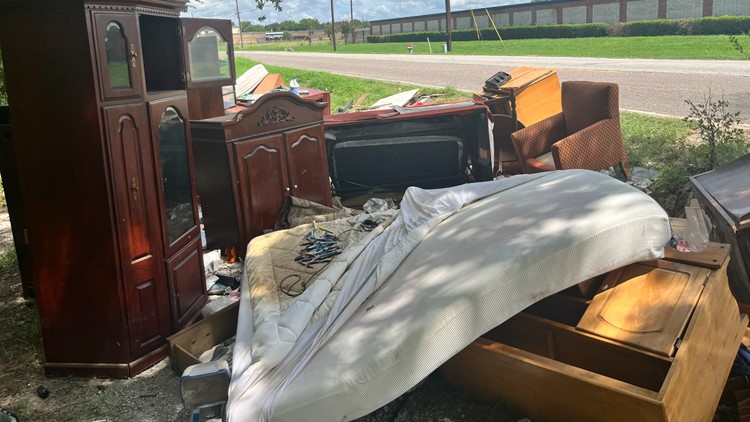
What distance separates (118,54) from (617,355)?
10.2 feet

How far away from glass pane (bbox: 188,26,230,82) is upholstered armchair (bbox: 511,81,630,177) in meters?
3.19

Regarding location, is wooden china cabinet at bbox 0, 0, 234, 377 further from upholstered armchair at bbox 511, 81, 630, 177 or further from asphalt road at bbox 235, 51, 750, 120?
asphalt road at bbox 235, 51, 750, 120

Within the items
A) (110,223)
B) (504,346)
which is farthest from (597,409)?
(110,223)

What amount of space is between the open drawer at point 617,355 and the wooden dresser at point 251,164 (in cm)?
298

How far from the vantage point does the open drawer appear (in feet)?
8.96

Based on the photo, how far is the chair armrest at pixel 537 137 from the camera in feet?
23.6

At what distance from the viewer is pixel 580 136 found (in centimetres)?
666

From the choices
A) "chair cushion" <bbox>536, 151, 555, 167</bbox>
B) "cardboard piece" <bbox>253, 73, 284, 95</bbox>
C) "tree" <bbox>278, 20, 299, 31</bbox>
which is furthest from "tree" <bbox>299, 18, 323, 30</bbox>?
"chair cushion" <bbox>536, 151, 555, 167</bbox>

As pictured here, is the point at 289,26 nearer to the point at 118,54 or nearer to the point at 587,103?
the point at 587,103

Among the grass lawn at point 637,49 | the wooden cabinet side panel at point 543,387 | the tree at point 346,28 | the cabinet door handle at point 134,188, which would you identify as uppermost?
the tree at point 346,28

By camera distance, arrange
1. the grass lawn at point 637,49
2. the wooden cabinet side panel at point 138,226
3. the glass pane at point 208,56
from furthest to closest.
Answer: the grass lawn at point 637,49
the glass pane at point 208,56
the wooden cabinet side panel at point 138,226

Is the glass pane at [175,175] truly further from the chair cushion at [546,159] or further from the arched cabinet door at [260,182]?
the chair cushion at [546,159]

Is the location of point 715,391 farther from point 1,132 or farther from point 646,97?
point 646,97

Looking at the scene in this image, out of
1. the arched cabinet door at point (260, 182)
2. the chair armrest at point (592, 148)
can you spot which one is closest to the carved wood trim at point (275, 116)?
the arched cabinet door at point (260, 182)
